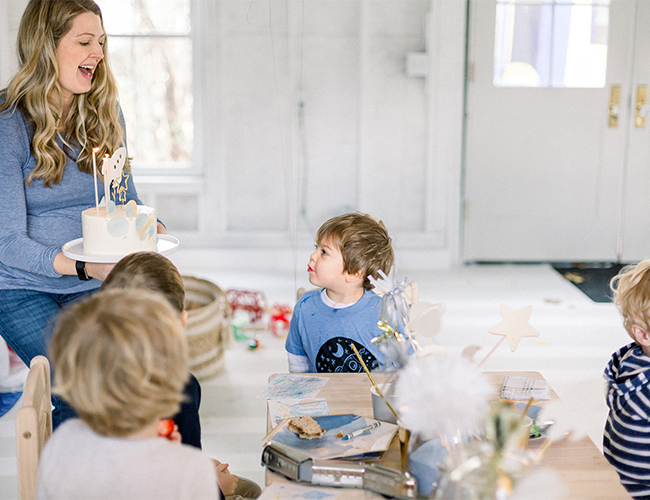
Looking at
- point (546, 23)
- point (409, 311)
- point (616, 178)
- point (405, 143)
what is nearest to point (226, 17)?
point (405, 143)

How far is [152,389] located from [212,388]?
188cm

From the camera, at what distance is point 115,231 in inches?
63.1

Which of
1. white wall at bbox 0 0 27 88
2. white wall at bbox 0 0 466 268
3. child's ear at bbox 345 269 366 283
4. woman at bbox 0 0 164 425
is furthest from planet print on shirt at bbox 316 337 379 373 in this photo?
white wall at bbox 0 0 27 88

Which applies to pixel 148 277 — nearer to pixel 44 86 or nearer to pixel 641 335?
pixel 44 86

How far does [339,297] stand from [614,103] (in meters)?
3.18

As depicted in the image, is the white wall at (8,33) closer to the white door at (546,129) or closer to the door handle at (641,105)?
the white door at (546,129)

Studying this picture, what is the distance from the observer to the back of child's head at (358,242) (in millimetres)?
1737

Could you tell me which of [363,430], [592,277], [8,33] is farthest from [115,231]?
[592,277]

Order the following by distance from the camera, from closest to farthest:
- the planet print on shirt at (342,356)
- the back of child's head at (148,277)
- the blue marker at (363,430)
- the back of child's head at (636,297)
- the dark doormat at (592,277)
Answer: the blue marker at (363,430)
the back of child's head at (148,277)
the back of child's head at (636,297)
the planet print on shirt at (342,356)
the dark doormat at (592,277)

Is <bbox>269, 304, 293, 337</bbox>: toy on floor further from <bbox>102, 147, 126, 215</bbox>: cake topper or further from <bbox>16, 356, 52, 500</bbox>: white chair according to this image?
<bbox>16, 356, 52, 500</bbox>: white chair

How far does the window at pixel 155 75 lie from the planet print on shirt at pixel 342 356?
289 centimetres

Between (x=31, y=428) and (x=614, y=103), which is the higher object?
(x=614, y=103)

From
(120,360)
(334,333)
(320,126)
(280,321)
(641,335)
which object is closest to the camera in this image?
(120,360)

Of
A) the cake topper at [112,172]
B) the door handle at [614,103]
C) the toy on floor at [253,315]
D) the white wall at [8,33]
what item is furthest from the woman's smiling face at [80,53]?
the door handle at [614,103]
